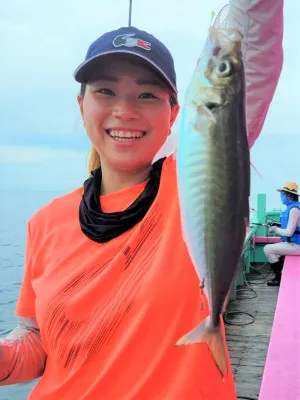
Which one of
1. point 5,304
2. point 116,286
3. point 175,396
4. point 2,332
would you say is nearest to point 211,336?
point 175,396

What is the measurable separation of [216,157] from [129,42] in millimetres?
712

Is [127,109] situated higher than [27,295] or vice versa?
[127,109]

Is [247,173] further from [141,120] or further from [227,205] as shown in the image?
[141,120]

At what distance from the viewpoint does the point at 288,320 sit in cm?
504

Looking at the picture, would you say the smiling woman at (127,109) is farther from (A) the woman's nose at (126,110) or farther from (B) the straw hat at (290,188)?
(B) the straw hat at (290,188)

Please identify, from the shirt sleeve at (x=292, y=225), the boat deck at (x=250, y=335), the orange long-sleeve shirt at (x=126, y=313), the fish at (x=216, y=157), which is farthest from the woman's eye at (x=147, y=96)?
the shirt sleeve at (x=292, y=225)

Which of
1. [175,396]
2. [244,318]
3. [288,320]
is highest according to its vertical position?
[175,396]

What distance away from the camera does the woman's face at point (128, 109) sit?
1635mm

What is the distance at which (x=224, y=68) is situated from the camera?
3.81 ft

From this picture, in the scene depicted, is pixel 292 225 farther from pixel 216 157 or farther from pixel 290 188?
pixel 216 157

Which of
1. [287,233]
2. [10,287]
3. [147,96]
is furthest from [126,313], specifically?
[10,287]

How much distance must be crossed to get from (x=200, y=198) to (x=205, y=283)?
249 mm

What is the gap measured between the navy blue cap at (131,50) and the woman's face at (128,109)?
3 centimetres

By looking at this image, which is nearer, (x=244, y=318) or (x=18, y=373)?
(x=18, y=373)
